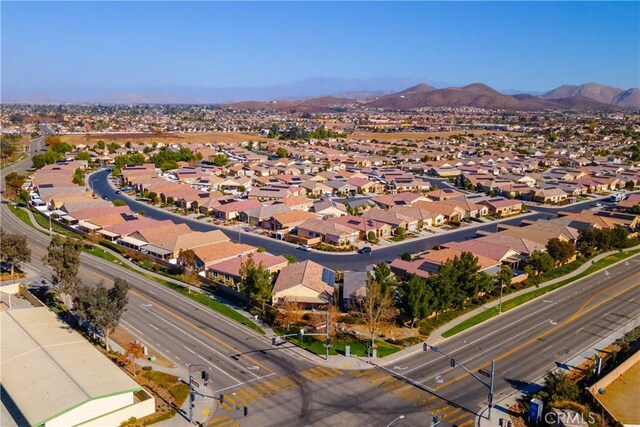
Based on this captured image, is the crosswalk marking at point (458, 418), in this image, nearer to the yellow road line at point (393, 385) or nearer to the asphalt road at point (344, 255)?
the yellow road line at point (393, 385)

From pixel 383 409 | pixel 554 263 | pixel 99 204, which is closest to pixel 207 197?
pixel 99 204

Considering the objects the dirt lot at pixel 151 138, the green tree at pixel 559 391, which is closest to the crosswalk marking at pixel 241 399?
the green tree at pixel 559 391

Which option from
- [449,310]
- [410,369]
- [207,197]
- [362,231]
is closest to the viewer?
[410,369]

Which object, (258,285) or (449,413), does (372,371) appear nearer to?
(449,413)

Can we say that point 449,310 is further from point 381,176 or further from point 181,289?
point 381,176

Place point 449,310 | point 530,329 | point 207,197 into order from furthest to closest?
1. point 207,197
2. point 449,310
3. point 530,329

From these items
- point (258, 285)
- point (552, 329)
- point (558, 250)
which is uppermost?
point (258, 285)

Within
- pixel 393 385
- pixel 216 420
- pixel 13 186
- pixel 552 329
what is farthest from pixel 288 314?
pixel 13 186
